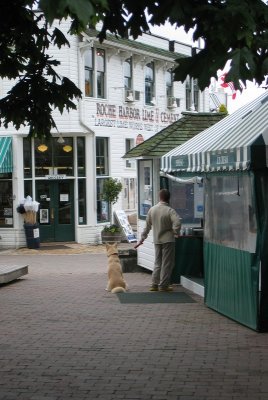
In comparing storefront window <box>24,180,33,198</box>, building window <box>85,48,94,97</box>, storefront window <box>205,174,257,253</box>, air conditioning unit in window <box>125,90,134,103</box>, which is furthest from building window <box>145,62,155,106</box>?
storefront window <box>205,174,257,253</box>

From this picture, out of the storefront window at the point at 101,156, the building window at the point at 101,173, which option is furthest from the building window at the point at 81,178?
the storefront window at the point at 101,156

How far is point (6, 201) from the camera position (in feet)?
97.2

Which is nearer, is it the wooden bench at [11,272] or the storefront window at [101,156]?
the wooden bench at [11,272]

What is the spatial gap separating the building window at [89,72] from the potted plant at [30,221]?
4.83 meters

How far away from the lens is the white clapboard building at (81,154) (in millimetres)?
29266

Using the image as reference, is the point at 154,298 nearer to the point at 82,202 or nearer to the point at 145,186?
the point at 145,186

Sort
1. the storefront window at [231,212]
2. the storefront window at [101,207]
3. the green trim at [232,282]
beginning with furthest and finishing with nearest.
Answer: the storefront window at [101,207] → the storefront window at [231,212] → the green trim at [232,282]

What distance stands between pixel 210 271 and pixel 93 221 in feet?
59.0

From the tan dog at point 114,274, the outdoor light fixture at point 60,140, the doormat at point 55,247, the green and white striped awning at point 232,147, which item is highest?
the outdoor light fixture at point 60,140

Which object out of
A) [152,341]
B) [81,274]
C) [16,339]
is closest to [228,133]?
[152,341]

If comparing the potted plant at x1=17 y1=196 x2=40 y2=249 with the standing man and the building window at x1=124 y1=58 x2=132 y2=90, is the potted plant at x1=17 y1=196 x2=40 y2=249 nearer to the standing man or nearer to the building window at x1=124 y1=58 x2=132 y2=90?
the building window at x1=124 y1=58 x2=132 y2=90

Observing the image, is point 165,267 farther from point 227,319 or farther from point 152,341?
point 152,341

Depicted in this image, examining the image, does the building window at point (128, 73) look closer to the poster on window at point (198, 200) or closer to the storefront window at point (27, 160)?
the storefront window at point (27, 160)

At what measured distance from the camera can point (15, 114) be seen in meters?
9.22
